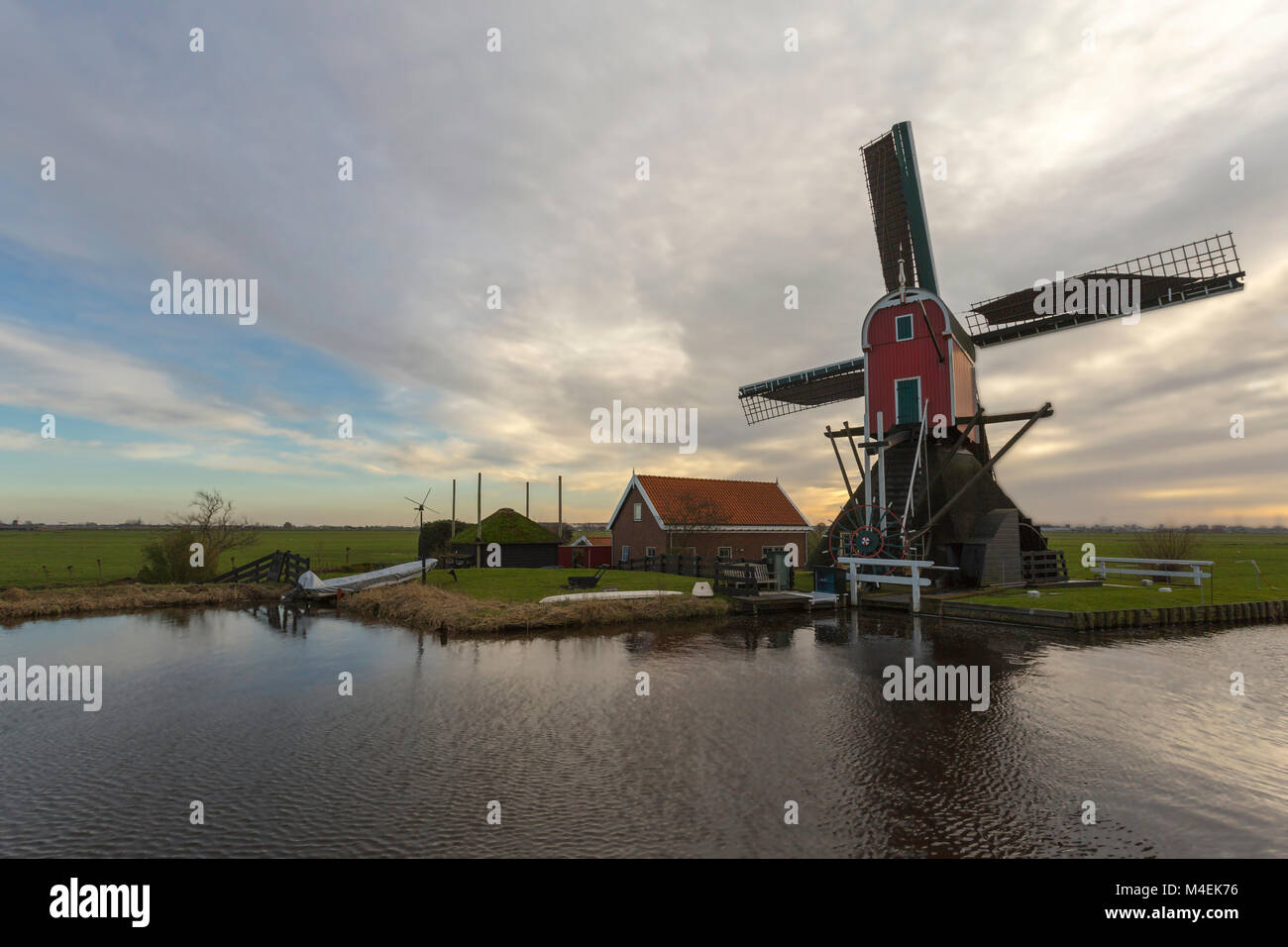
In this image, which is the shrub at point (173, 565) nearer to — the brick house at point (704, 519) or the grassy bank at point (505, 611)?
the grassy bank at point (505, 611)

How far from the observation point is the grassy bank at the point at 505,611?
833 inches

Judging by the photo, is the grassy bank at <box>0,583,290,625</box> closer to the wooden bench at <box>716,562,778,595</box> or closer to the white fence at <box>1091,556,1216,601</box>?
the wooden bench at <box>716,562,778,595</box>

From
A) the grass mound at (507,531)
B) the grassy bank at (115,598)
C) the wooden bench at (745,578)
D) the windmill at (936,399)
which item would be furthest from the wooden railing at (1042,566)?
the grassy bank at (115,598)

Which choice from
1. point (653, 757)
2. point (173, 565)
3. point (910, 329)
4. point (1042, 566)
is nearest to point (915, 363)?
point (910, 329)

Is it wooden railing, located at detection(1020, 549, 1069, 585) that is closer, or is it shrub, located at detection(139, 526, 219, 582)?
wooden railing, located at detection(1020, 549, 1069, 585)

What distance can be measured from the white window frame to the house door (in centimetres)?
194

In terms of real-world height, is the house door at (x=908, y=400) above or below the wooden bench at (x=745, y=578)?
above

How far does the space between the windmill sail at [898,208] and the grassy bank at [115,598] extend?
36496 mm

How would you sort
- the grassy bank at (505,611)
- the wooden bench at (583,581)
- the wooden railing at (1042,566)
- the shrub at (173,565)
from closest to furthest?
the grassy bank at (505,611) < the wooden bench at (583,581) < the wooden railing at (1042,566) < the shrub at (173,565)

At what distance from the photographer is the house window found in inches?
1137

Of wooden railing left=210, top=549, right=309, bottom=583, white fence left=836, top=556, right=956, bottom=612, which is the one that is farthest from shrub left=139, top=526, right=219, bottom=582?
white fence left=836, top=556, right=956, bottom=612
